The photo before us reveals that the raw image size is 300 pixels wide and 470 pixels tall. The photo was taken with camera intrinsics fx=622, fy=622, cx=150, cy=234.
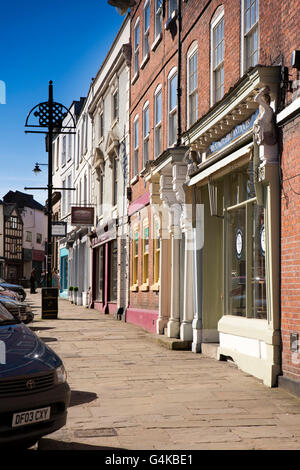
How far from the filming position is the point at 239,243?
36.9 ft

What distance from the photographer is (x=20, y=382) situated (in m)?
5.24

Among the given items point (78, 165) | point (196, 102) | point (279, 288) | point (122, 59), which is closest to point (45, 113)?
point (122, 59)

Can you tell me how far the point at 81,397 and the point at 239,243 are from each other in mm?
4445

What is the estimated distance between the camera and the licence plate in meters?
5.08

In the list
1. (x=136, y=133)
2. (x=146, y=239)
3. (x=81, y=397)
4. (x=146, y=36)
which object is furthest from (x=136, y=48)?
(x=81, y=397)

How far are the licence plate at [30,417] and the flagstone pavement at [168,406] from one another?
0.59 m

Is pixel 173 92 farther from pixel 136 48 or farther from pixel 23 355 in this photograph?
pixel 23 355

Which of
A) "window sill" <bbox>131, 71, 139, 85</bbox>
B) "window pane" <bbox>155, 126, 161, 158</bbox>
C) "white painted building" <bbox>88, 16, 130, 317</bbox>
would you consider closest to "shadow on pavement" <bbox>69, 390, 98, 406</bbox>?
"window pane" <bbox>155, 126, 161, 158</bbox>

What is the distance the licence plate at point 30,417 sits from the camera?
5.08m

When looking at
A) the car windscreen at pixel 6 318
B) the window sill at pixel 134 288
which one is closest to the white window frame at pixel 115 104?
the window sill at pixel 134 288

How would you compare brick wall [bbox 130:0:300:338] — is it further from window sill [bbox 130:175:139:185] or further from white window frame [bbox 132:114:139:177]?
white window frame [bbox 132:114:139:177]

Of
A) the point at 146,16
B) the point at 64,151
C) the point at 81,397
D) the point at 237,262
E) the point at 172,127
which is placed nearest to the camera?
the point at 81,397

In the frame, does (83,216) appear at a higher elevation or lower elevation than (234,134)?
higher
